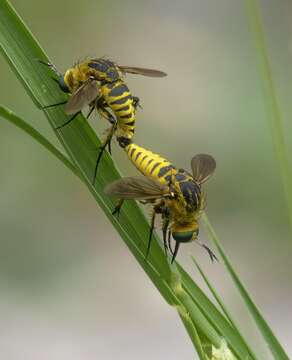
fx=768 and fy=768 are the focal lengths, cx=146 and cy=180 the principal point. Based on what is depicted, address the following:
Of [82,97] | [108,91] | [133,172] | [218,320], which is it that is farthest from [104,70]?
[133,172]

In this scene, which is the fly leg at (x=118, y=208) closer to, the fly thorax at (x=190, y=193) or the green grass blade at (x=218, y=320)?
the green grass blade at (x=218, y=320)

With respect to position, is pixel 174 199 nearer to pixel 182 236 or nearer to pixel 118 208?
pixel 182 236

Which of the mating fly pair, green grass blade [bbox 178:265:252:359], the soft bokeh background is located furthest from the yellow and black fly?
the soft bokeh background

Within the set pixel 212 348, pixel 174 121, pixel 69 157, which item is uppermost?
pixel 174 121

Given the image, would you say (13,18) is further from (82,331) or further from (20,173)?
(20,173)

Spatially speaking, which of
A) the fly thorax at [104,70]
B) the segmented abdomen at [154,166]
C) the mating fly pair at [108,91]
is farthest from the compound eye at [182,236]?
the fly thorax at [104,70]

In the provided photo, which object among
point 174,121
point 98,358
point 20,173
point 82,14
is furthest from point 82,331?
point 82,14
